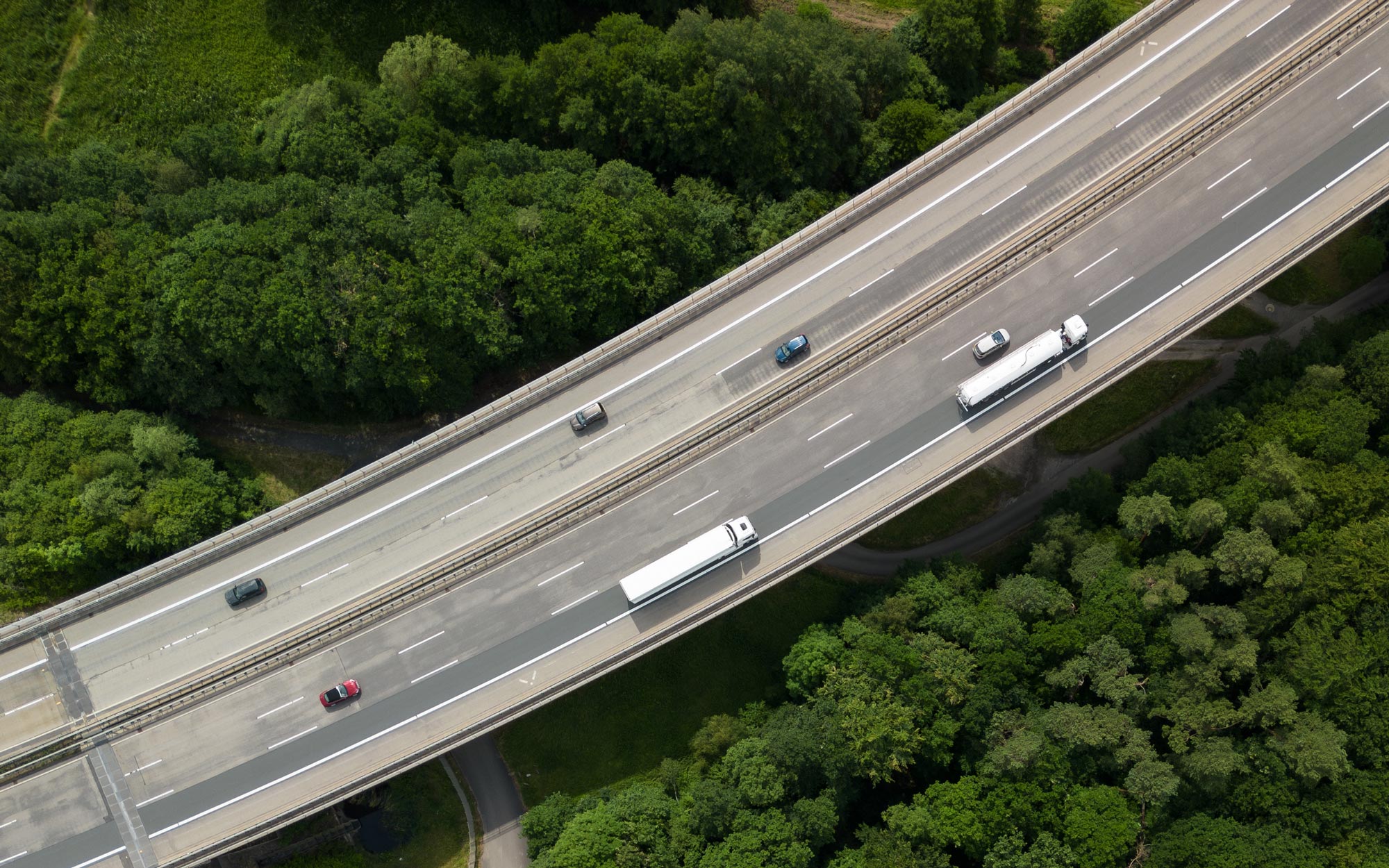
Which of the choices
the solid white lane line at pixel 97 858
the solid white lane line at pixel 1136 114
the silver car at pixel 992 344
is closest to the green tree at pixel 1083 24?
the solid white lane line at pixel 1136 114

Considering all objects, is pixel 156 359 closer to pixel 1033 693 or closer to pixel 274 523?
pixel 274 523

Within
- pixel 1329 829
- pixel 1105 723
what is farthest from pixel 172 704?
pixel 1329 829

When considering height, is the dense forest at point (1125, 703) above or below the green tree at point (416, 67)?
below

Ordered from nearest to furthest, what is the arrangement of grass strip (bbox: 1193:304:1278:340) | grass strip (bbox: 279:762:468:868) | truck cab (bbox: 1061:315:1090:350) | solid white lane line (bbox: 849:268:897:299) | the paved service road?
truck cab (bbox: 1061:315:1090:350) < solid white lane line (bbox: 849:268:897:299) < grass strip (bbox: 279:762:468:868) < the paved service road < grass strip (bbox: 1193:304:1278:340)

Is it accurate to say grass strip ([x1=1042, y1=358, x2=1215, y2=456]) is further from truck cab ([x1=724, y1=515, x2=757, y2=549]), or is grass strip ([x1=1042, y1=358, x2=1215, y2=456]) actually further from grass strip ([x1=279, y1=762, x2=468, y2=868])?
grass strip ([x1=279, y1=762, x2=468, y2=868])

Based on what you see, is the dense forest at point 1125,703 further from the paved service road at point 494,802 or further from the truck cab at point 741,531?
the truck cab at point 741,531

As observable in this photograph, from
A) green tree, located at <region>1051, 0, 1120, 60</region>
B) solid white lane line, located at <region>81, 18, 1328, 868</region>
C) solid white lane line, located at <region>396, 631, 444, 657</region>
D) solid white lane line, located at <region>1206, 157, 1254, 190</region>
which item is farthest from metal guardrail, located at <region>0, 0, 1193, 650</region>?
solid white lane line, located at <region>81, 18, 1328, 868</region>

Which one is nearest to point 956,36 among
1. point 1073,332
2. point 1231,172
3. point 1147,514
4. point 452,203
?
point 1231,172

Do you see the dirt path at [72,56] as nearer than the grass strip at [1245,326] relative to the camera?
No
